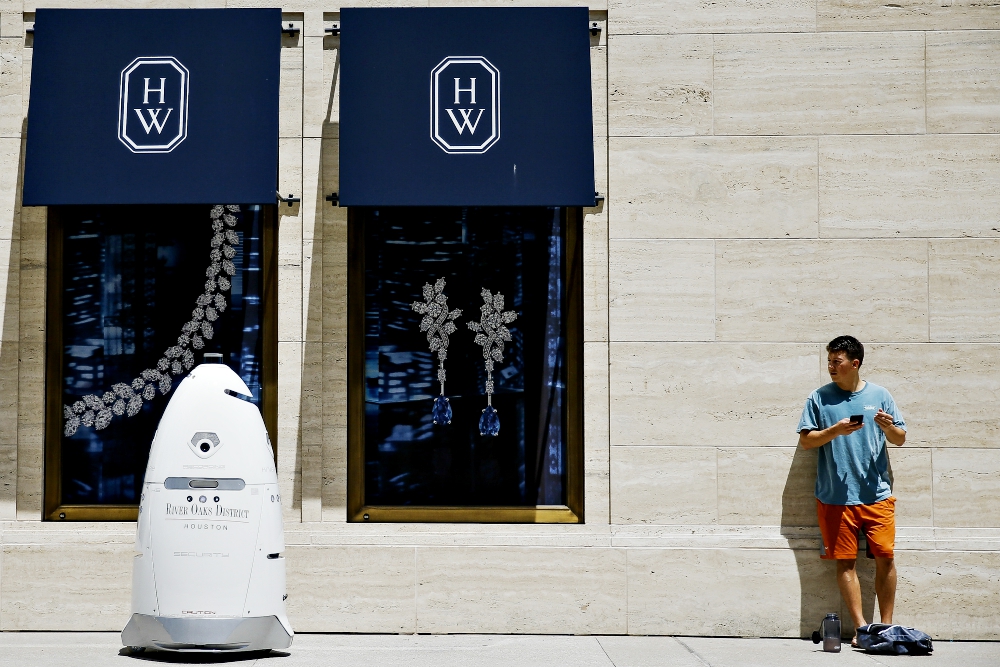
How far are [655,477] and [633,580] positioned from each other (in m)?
0.79

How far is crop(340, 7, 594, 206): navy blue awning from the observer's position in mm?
7355

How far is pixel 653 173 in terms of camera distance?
7773mm

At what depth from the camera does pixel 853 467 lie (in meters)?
7.23

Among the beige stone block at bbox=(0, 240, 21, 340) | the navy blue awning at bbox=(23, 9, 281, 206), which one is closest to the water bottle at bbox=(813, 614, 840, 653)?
the navy blue awning at bbox=(23, 9, 281, 206)

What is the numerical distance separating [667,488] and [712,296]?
150 cm

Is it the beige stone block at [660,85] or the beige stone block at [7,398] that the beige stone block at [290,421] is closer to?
the beige stone block at [7,398]

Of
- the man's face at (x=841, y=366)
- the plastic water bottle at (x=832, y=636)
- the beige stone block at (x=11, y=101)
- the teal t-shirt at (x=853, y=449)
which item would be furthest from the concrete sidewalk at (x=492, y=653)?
the beige stone block at (x=11, y=101)

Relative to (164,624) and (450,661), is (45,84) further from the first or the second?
(450,661)

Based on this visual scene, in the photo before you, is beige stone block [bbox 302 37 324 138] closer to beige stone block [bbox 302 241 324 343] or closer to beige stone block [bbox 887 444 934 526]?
beige stone block [bbox 302 241 324 343]

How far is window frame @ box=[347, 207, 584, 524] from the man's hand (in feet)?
7.15

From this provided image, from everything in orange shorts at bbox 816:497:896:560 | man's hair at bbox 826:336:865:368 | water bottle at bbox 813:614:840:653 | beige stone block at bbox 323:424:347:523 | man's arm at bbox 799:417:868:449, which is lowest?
water bottle at bbox 813:614:840:653

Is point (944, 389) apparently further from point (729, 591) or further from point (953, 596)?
point (729, 591)

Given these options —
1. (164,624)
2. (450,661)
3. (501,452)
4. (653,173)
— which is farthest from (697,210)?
(164,624)

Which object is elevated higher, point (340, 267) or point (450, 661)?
point (340, 267)
